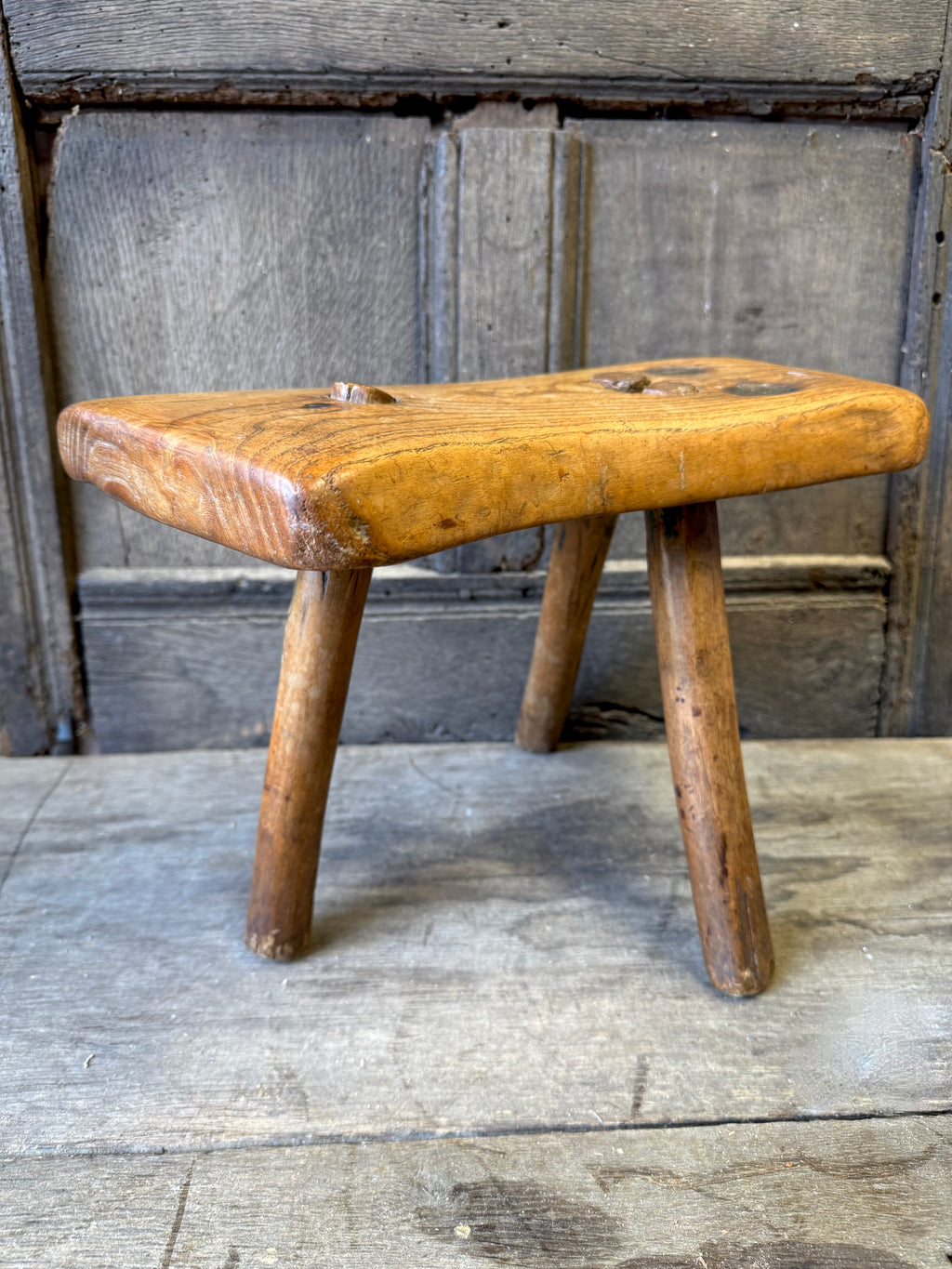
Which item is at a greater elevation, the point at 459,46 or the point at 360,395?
the point at 459,46

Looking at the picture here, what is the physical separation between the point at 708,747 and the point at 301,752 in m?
0.34

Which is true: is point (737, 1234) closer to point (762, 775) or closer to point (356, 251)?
point (762, 775)

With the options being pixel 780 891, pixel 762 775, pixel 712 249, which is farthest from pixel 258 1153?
A: pixel 712 249

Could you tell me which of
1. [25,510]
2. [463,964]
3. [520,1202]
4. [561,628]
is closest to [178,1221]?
[520,1202]

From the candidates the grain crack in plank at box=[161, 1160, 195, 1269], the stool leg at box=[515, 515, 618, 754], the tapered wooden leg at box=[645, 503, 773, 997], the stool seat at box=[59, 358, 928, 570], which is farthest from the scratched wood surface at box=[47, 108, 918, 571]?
the grain crack in plank at box=[161, 1160, 195, 1269]

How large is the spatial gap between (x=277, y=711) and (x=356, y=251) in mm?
606

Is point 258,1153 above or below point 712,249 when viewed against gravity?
below

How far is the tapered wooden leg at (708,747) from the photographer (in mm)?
854

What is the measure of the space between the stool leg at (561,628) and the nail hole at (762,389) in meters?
0.22

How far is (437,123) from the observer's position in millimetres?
1214

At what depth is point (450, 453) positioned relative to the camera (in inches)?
25.3

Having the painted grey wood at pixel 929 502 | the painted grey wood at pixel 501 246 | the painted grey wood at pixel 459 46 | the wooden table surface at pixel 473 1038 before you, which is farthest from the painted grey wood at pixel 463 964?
the painted grey wood at pixel 459 46

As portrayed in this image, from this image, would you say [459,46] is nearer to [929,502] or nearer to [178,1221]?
[929,502]

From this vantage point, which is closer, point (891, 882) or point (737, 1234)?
point (737, 1234)
